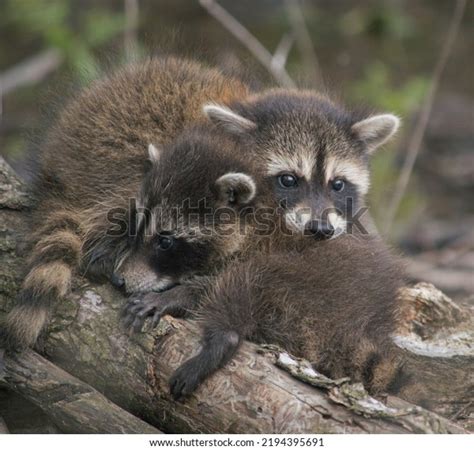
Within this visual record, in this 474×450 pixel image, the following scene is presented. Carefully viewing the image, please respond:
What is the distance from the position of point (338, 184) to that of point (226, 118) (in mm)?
1014

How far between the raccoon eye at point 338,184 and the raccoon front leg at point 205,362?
6.44 feet

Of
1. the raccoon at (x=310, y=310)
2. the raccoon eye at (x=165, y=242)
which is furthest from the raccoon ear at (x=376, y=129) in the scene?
the raccoon eye at (x=165, y=242)

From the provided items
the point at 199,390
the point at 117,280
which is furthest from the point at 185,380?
the point at 117,280

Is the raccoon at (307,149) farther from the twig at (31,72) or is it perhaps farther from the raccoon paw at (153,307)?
the twig at (31,72)

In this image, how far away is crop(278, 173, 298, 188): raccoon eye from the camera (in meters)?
5.76

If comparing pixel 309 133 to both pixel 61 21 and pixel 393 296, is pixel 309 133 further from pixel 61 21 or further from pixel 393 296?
pixel 61 21

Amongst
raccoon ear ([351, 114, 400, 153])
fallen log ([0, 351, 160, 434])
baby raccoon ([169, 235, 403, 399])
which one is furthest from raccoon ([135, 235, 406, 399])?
raccoon ear ([351, 114, 400, 153])

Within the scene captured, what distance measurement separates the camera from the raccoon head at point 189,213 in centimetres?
498

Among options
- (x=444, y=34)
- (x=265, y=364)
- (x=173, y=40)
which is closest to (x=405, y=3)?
(x=444, y=34)

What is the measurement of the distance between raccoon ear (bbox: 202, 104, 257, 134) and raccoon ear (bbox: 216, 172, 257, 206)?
59 centimetres

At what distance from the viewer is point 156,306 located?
4.56m

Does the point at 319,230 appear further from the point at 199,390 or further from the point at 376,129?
the point at 199,390

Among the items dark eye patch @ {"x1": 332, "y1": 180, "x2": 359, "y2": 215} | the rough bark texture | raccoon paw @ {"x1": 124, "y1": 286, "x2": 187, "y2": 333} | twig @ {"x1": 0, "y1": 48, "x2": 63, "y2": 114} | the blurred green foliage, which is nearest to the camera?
the rough bark texture

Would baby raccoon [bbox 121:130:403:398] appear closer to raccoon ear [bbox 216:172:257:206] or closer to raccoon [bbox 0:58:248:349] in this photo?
raccoon ear [bbox 216:172:257:206]
